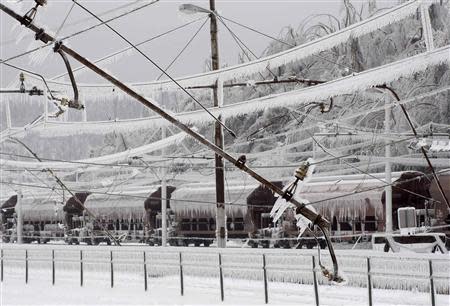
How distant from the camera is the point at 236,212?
32.2 m

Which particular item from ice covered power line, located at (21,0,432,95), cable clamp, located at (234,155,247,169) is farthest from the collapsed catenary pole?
ice covered power line, located at (21,0,432,95)

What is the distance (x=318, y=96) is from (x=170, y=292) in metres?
5.91

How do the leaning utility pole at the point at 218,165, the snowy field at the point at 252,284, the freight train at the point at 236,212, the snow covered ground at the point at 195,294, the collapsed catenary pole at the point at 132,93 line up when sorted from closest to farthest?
the collapsed catenary pole at the point at 132,93
the snowy field at the point at 252,284
the snow covered ground at the point at 195,294
the leaning utility pole at the point at 218,165
the freight train at the point at 236,212

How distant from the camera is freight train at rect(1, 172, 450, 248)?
1022 inches

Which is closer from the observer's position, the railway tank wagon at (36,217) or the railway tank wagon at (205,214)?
the railway tank wagon at (205,214)

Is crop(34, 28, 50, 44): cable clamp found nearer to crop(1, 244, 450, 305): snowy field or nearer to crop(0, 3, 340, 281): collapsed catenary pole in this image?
crop(0, 3, 340, 281): collapsed catenary pole

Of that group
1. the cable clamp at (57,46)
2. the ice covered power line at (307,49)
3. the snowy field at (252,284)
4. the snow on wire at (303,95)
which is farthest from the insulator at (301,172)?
the ice covered power line at (307,49)

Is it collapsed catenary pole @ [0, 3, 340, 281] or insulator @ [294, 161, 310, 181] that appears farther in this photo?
insulator @ [294, 161, 310, 181]

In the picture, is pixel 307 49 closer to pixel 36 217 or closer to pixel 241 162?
pixel 241 162

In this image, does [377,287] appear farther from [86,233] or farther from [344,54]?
[344,54]

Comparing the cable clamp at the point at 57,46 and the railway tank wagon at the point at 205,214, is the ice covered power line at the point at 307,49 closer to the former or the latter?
the cable clamp at the point at 57,46

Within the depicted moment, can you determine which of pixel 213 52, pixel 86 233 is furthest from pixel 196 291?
pixel 86 233

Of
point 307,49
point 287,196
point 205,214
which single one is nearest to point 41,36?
point 287,196

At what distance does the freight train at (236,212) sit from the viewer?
85.1ft
